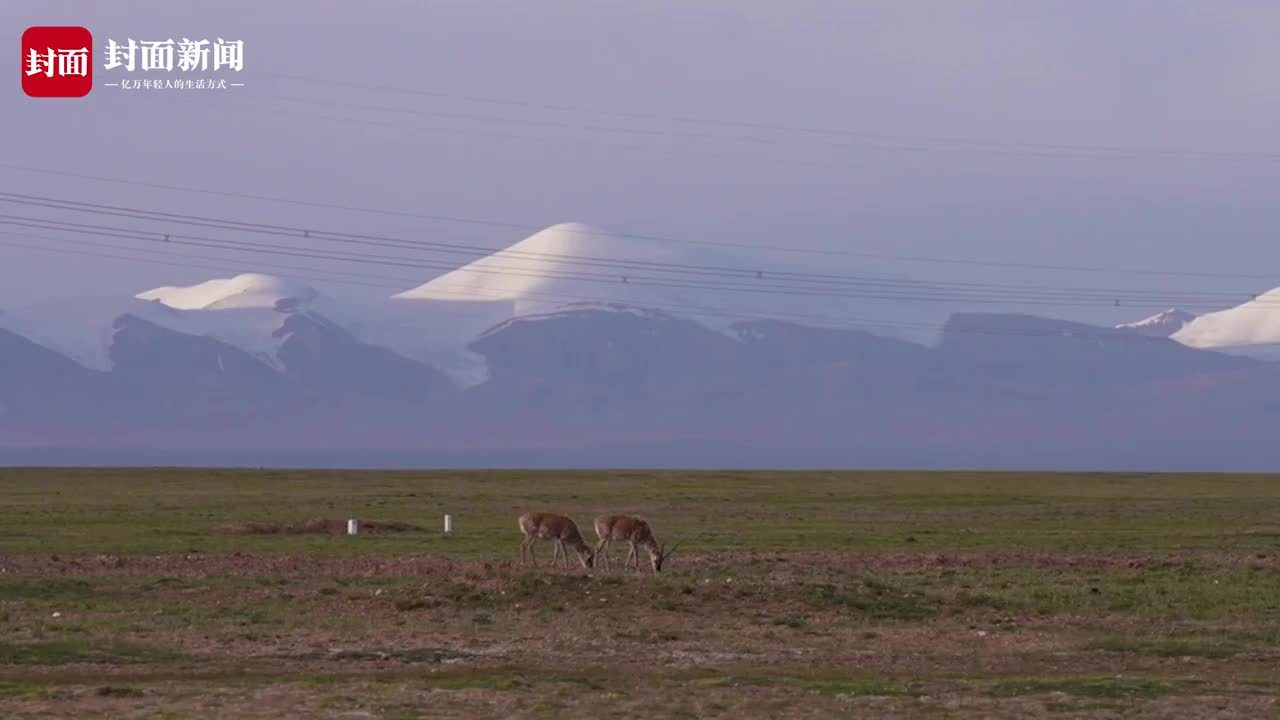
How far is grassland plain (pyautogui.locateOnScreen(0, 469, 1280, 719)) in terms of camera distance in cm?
2462

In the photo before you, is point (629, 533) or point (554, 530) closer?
point (629, 533)

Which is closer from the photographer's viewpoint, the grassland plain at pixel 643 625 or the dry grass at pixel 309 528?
the grassland plain at pixel 643 625

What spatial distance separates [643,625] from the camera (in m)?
32.9

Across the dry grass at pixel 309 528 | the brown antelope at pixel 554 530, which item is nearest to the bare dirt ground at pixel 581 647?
the brown antelope at pixel 554 530

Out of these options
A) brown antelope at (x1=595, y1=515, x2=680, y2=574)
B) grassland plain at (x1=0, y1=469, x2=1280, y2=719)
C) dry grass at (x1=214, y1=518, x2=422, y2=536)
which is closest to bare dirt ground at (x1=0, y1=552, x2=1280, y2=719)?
grassland plain at (x1=0, y1=469, x2=1280, y2=719)

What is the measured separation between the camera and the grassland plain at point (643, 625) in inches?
969

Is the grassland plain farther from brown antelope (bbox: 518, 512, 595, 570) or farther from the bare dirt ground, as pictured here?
brown antelope (bbox: 518, 512, 595, 570)

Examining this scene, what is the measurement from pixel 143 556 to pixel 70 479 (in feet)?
261

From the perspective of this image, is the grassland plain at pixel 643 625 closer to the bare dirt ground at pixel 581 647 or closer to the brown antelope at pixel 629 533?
the bare dirt ground at pixel 581 647

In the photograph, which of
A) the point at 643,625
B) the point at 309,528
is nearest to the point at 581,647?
the point at 643,625

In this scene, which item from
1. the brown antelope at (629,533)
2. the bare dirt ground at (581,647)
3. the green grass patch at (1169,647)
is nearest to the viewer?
the bare dirt ground at (581,647)

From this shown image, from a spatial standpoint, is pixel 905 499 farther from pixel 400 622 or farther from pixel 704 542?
pixel 400 622

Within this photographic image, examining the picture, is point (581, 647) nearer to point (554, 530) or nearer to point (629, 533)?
point (629, 533)

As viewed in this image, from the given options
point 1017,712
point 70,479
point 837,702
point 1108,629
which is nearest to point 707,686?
point 837,702
